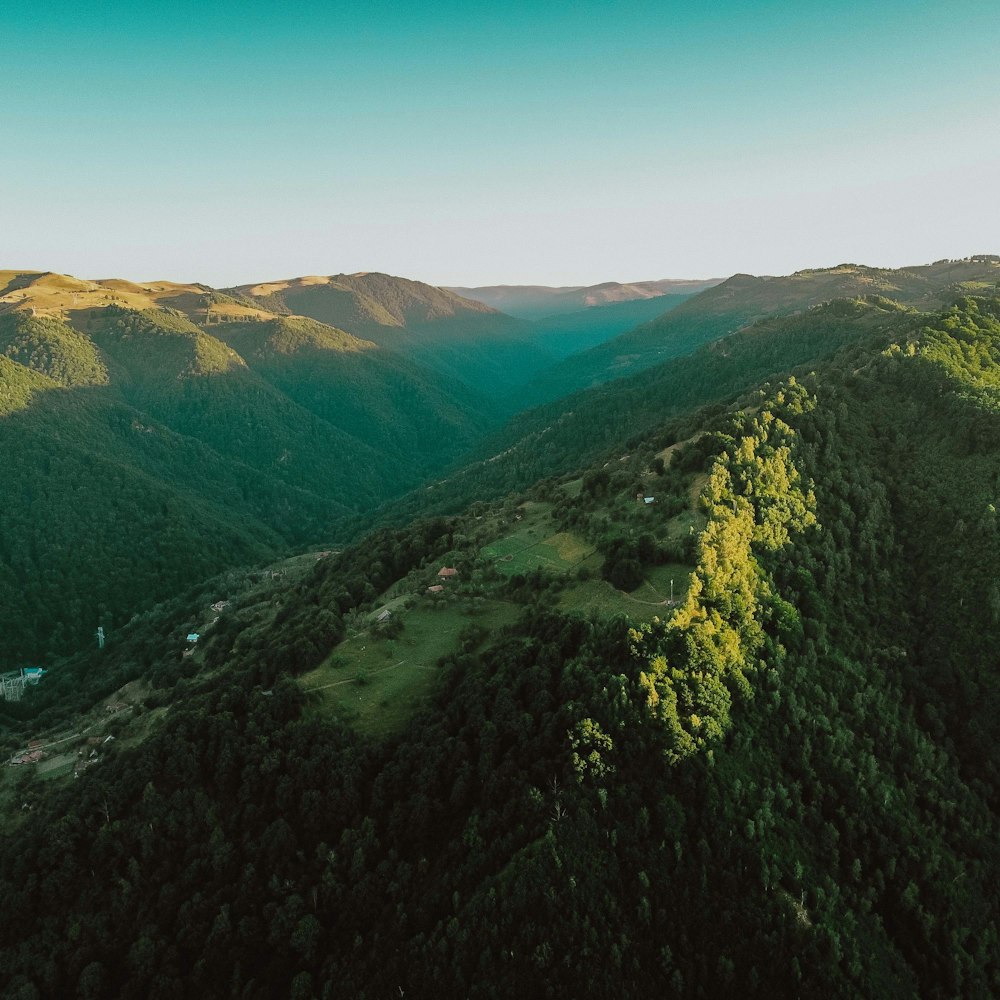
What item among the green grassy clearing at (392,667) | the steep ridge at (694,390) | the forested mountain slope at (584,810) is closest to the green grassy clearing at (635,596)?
the forested mountain slope at (584,810)

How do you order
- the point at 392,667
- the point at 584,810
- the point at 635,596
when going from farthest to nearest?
1. the point at 392,667
2. the point at 635,596
3. the point at 584,810

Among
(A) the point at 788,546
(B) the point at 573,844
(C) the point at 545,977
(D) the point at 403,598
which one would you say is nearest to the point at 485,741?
(B) the point at 573,844

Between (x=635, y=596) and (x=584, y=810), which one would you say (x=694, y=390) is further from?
(x=584, y=810)

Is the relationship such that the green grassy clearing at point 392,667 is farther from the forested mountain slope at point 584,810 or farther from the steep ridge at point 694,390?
the steep ridge at point 694,390

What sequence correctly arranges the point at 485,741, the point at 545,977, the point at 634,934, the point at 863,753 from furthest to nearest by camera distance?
the point at 863,753
the point at 485,741
the point at 634,934
the point at 545,977

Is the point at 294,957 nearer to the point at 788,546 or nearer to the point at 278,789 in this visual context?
the point at 278,789

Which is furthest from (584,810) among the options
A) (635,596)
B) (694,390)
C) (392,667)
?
(694,390)
